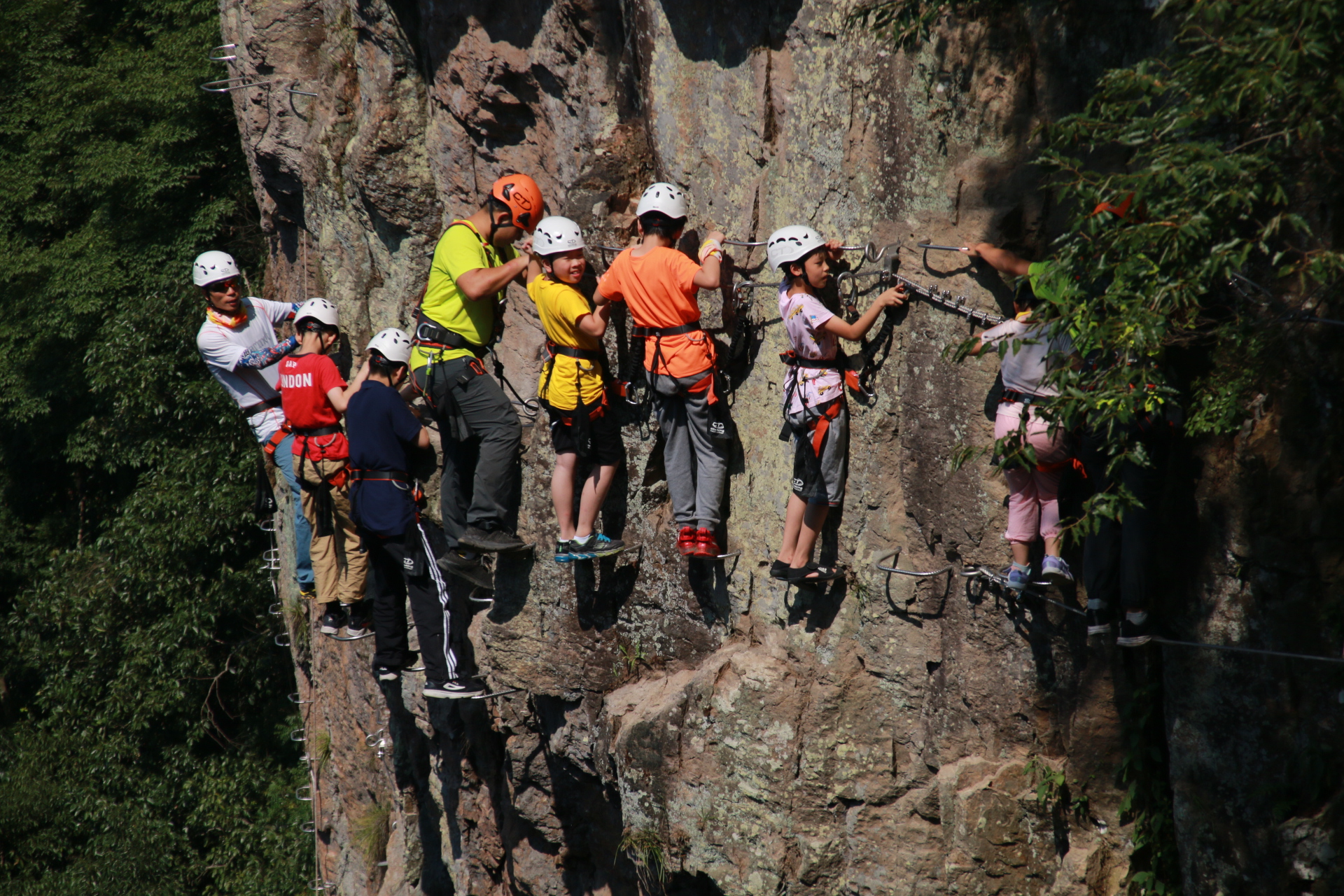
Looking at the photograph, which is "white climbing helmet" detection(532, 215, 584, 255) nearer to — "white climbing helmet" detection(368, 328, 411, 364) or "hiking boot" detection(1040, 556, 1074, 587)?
"white climbing helmet" detection(368, 328, 411, 364)

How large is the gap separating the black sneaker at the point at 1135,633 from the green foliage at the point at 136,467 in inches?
544

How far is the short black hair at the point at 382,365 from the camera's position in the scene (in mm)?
8766

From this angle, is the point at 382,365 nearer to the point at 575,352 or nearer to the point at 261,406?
the point at 261,406

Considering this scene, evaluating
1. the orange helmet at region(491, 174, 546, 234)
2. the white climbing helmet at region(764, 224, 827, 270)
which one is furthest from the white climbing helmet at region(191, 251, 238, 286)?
the white climbing helmet at region(764, 224, 827, 270)

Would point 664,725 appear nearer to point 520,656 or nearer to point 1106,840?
point 520,656

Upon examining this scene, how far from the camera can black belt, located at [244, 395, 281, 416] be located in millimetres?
9828

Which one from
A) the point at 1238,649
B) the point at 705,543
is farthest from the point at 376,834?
the point at 1238,649

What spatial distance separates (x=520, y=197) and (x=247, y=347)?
304 cm

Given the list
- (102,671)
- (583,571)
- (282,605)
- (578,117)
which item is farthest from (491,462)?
(102,671)

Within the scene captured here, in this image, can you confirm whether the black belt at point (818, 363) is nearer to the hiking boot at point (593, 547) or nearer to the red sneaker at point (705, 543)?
the red sneaker at point (705, 543)

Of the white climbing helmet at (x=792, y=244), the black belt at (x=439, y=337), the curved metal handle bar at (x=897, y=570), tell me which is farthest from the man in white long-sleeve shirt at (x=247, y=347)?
the curved metal handle bar at (x=897, y=570)

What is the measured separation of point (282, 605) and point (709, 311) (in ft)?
30.9

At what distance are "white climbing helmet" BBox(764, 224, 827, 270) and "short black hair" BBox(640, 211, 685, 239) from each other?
736 millimetres

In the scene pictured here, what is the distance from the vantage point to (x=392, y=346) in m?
8.72
